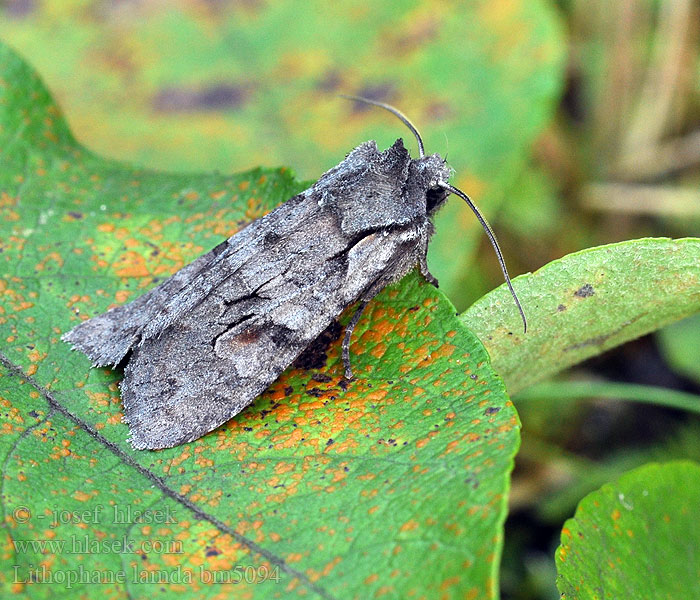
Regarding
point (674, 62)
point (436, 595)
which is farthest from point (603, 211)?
point (436, 595)

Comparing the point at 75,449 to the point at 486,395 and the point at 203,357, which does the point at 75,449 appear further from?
the point at 486,395

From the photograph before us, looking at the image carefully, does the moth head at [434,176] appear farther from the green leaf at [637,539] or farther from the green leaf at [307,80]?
the green leaf at [637,539]

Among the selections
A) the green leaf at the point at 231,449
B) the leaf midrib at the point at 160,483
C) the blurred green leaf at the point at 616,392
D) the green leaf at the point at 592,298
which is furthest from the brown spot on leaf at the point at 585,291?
the blurred green leaf at the point at 616,392

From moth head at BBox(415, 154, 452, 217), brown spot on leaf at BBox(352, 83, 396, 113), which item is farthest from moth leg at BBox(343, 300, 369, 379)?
brown spot on leaf at BBox(352, 83, 396, 113)

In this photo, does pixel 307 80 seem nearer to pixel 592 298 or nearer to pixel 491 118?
pixel 491 118

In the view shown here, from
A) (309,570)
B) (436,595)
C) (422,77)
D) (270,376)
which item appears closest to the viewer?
(436,595)

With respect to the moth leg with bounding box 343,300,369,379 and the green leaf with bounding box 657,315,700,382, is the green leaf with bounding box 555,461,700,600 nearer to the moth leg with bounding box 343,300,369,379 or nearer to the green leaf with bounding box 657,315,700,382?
the moth leg with bounding box 343,300,369,379
